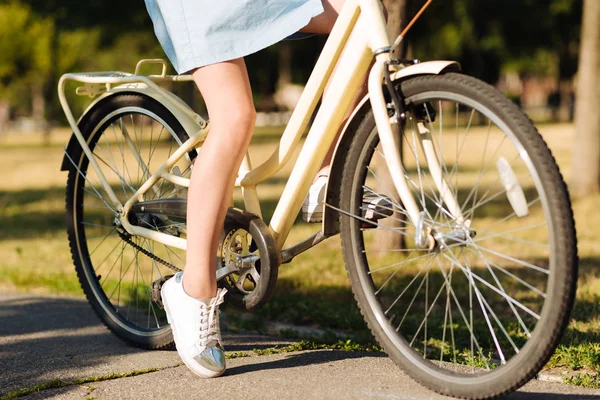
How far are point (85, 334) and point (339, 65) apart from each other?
180cm

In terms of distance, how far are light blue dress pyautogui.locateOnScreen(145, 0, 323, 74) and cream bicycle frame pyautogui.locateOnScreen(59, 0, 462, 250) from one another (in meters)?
0.15

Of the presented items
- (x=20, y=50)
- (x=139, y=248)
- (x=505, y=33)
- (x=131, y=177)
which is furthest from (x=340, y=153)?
(x=20, y=50)

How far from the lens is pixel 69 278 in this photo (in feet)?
18.5

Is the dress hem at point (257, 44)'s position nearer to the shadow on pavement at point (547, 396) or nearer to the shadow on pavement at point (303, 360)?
the shadow on pavement at point (303, 360)

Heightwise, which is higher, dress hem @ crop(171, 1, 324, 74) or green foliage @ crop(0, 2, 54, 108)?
green foliage @ crop(0, 2, 54, 108)

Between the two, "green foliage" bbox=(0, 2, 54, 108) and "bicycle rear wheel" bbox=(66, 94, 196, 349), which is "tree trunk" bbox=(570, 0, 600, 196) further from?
"green foliage" bbox=(0, 2, 54, 108)


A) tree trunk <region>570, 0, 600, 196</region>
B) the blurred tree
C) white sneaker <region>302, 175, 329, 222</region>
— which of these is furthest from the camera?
the blurred tree

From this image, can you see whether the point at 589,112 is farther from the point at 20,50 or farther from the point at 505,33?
the point at 20,50

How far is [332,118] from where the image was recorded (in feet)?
9.27

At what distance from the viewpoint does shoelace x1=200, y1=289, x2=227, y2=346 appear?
2896 millimetres

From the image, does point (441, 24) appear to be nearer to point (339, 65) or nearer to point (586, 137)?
point (586, 137)

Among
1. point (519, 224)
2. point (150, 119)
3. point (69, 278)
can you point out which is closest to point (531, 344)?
point (150, 119)

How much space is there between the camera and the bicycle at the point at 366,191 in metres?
2.32

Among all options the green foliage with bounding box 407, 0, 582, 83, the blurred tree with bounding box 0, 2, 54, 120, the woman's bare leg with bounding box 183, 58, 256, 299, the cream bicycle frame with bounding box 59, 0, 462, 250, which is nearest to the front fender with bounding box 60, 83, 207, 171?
the cream bicycle frame with bounding box 59, 0, 462, 250
